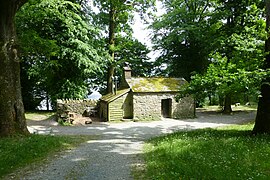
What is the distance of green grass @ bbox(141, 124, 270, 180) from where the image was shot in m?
6.05

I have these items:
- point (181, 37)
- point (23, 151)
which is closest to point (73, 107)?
point (181, 37)

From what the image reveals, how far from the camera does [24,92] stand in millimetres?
29594

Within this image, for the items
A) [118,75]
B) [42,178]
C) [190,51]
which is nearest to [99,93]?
[118,75]

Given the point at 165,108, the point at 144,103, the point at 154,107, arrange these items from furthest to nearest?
1. the point at 165,108
2. the point at 154,107
3. the point at 144,103

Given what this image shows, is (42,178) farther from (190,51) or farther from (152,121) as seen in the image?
(190,51)

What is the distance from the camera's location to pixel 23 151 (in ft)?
28.5

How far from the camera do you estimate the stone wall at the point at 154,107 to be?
77.5 feet

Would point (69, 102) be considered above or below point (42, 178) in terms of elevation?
above

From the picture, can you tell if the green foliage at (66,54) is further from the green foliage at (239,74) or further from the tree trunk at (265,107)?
the tree trunk at (265,107)

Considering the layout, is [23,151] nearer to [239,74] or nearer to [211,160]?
[211,160]

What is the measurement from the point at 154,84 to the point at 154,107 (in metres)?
2.40

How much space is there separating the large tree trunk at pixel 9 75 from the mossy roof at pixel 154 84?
515 inches

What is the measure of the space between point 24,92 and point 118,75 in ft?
38.6

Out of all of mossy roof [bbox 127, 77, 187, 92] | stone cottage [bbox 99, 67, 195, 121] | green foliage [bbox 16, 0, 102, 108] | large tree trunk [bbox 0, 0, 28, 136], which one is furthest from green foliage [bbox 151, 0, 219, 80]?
large tree trunk [bbox 0, 0, 28, 136]
